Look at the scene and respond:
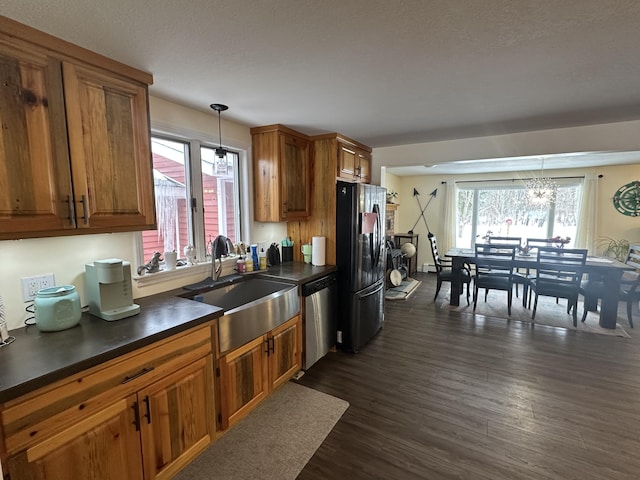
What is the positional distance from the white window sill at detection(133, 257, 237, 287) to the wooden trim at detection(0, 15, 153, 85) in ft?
4.03

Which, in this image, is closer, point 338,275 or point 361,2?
point 361,2

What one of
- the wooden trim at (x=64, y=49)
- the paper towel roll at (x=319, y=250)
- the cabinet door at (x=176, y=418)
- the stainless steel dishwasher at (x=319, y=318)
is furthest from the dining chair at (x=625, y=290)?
the wooden trim at (x=64, y=49)

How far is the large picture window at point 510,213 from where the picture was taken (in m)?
5.66

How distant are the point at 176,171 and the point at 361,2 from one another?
1.86 metres

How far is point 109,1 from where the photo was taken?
113cm

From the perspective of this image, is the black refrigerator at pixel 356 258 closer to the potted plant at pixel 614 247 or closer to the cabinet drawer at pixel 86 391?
the cabinet drawer at pixel 86 391

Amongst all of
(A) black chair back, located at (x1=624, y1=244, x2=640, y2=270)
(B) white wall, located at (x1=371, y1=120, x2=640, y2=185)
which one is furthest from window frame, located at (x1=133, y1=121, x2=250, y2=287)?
(A) black chair back, located at (x1=624, y1=244, x2=640, y2=270)

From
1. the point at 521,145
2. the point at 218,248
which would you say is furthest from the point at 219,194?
the point at 521,145

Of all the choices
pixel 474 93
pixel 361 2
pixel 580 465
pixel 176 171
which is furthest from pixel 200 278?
pixel 580 465

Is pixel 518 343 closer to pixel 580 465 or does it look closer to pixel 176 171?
pixel 580 465

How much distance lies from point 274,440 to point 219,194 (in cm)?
202

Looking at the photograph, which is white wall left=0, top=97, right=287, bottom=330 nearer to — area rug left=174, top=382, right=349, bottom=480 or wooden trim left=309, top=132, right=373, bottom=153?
wooden trim left=309, top=132, right=373, bottom=153

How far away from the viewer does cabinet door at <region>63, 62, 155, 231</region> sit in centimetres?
146

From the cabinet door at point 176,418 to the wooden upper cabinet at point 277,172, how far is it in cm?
154
